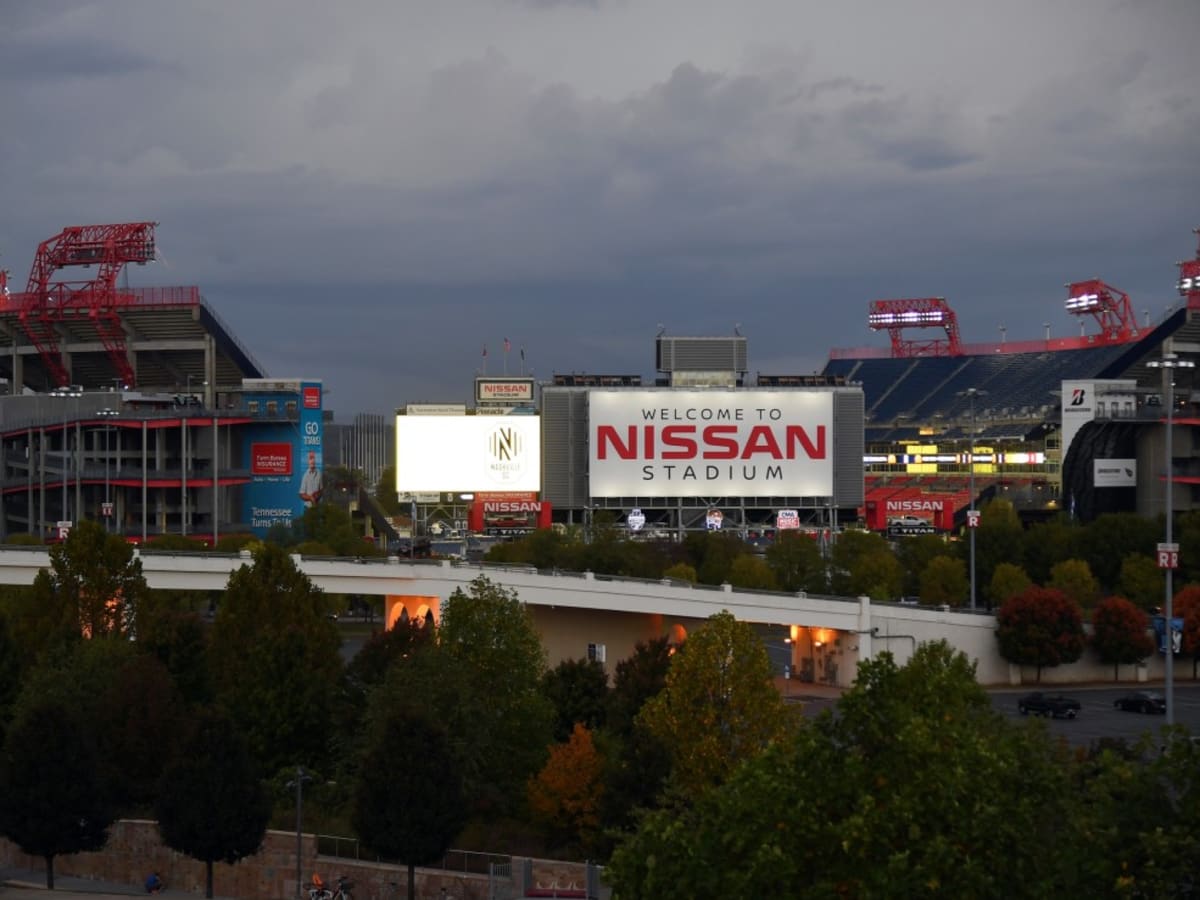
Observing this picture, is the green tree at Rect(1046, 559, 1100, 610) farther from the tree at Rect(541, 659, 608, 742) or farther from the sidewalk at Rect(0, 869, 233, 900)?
the sidewalk at Rect(0, 869, 233, 900)

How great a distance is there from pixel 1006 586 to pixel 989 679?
11.8 m

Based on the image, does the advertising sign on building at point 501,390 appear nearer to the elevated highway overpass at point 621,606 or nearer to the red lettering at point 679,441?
the red lettering at point 679,441

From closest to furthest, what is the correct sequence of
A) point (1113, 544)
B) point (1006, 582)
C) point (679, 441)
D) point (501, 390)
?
point (1006, 582)
point (1113, 544)
point (501, 390)
point (679, 441)

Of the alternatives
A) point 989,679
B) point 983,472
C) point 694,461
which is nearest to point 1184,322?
point 983,472

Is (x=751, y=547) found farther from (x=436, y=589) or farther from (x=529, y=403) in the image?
(x=436, y=589)

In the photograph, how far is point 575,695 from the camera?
164 feet

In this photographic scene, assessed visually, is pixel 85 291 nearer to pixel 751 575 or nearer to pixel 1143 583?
pixel 751 575

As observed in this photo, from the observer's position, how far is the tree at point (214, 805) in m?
39.5

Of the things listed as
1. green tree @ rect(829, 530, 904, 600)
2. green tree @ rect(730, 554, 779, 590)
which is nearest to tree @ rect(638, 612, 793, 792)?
green tree @ rect(829, 530, 904, 600)

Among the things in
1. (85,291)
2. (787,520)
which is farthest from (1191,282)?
(85,291)

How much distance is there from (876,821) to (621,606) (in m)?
51.1

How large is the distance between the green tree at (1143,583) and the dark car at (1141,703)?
20298mm

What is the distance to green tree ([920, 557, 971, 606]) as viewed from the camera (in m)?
86.2

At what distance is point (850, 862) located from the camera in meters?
21.9
